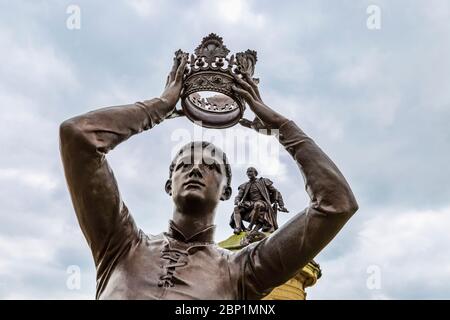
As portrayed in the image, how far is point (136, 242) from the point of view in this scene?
213 inches

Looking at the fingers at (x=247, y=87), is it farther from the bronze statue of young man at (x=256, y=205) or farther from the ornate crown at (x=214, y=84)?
the bronze statue of young man at (x=256, y=205)

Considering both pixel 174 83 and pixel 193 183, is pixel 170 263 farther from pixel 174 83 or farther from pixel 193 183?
pixel 174 83

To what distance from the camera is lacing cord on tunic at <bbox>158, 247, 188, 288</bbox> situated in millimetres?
5016

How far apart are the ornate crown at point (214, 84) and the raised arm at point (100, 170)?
0.53m

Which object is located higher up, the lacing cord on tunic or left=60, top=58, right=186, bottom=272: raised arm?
left=60, top=58, right=186, bottom=272: raised arm

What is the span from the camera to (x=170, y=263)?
17.1ft

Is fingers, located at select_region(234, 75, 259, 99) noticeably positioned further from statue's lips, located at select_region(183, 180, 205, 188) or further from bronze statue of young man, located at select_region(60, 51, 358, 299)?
statue's lips, located at select_region(183, 180, 205, 188)

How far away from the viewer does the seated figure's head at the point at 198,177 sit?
5.41 metres

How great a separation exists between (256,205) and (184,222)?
13223mm

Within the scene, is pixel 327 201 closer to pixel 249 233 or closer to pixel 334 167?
pixel 334 167

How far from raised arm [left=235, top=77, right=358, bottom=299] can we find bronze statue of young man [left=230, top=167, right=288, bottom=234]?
41.5ft

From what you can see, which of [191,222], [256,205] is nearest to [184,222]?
[191,222]

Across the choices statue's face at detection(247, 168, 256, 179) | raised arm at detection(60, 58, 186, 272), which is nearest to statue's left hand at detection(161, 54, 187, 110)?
raised arm at detection(60, 58, 186, 272)
